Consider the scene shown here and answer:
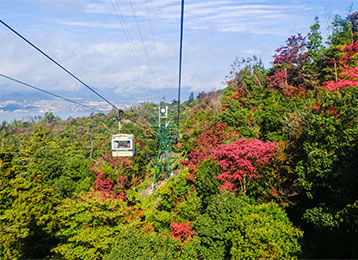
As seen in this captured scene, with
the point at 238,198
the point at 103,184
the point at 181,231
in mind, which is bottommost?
the point at 181,231

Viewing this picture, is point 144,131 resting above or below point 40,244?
above

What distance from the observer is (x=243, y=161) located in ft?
40.0

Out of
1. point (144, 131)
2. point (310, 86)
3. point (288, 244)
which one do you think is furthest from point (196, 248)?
point (144, 131)

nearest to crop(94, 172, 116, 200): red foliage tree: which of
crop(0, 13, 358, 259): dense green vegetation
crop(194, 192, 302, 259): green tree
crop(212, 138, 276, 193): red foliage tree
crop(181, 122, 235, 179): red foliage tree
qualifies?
crop(0, 13, 358, 259): dense green vegetation

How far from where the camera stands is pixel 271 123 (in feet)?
48.7

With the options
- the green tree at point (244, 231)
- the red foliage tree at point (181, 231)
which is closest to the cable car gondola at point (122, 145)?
the red foliage tree at point (181, 231)

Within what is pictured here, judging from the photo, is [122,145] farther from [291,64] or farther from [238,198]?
[291,64]

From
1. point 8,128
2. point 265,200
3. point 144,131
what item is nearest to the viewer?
point 265,200

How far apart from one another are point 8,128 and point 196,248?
235ft

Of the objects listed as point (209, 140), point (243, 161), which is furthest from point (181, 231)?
point (209, 140)

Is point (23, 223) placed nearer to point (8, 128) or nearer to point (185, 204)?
point (185, 204)

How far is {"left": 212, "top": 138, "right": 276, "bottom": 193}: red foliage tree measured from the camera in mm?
12070

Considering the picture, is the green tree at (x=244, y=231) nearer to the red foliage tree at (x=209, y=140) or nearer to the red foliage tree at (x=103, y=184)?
the red foliage tree at (x=209, y=140)

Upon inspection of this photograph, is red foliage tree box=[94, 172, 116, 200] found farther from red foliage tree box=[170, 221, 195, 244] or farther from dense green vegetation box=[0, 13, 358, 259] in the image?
red foliage tree box=[170, 221, 195, 244]
